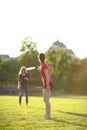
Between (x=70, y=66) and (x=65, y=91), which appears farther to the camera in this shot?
(x=70, y=66)

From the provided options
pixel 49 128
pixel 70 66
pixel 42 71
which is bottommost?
pixel 49 128

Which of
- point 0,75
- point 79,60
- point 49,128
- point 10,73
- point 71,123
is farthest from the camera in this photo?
point 79,60

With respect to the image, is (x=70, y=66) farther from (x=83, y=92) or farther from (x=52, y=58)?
(x=83, y=92)

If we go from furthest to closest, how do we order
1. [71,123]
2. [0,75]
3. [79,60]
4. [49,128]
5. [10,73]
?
[79,60]
[10,73]
[0,75]
[71,123]
[49,128]

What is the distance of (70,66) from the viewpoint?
255ft

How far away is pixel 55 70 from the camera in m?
74.2

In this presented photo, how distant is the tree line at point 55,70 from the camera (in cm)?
7116

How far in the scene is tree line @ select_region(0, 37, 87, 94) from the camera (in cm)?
7116

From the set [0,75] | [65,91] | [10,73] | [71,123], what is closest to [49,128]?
[71,123]

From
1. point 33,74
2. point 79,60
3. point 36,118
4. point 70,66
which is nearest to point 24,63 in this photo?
point 33,74

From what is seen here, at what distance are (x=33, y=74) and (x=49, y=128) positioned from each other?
6361 centimetres

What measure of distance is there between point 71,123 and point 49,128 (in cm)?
147

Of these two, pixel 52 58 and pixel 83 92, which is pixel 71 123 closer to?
pixel 83 92

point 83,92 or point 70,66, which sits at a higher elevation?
point 70,66
